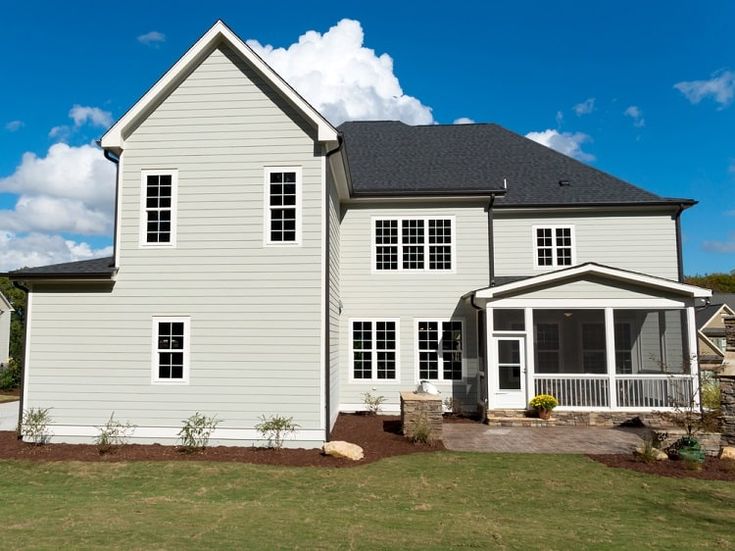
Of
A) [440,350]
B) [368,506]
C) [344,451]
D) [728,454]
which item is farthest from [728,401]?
Result: [368,506]

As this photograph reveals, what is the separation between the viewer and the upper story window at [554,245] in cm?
1678

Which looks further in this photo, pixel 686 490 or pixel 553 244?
pixel 553 244

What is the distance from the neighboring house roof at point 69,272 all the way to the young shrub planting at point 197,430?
375 cm

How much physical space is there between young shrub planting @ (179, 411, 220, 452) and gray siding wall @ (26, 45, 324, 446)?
189 mm

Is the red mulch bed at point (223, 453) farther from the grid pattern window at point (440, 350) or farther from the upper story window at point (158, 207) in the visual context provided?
the upper story window at point (158, 207)

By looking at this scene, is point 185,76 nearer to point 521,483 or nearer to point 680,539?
point 521,483

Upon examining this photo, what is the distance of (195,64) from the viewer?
12.2 m

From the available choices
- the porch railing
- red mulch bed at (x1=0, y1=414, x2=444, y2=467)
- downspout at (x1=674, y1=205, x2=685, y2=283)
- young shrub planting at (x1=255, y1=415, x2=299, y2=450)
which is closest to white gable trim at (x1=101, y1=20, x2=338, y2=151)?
young shrub planting at (x1=255, y1=415, x2=299, y2=450)

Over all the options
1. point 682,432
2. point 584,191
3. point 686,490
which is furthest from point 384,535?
point 584,191

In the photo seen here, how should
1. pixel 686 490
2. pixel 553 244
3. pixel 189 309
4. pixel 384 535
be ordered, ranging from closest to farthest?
pixel 384 535 < pixel 686 490 < pixel 189 309 < pixel 553 244

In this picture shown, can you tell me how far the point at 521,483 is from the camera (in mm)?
8742

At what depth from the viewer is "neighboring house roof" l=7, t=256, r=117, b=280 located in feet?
38.5

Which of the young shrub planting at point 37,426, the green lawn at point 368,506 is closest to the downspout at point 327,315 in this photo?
the green lawn at point 368,506

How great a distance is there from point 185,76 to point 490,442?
10950 millimetres
